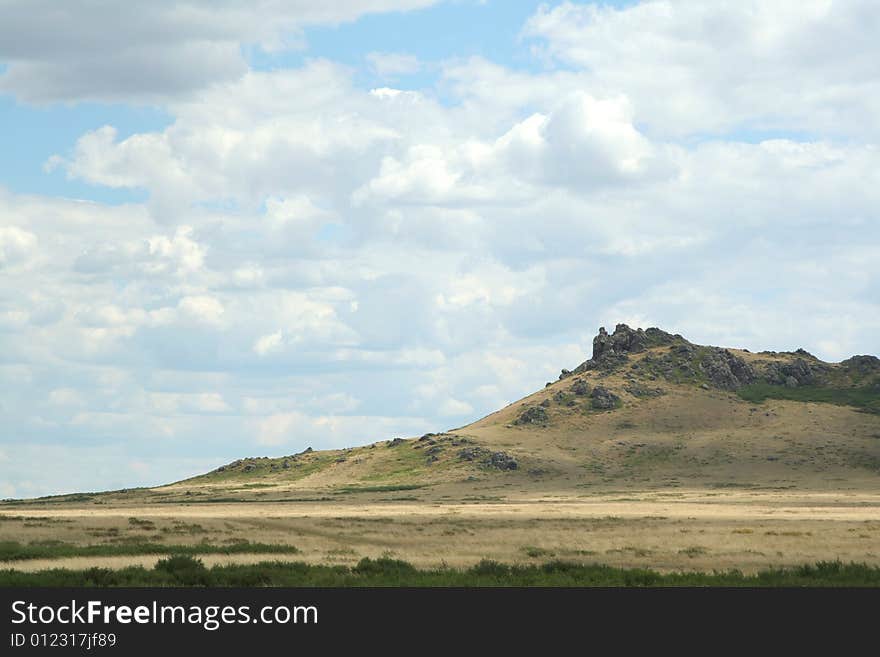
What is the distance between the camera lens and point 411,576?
41.5 m

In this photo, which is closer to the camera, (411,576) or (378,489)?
(411,576)

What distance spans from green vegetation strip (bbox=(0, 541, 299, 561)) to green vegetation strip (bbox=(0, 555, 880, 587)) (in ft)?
32.4

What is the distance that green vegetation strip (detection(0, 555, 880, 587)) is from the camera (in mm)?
39312

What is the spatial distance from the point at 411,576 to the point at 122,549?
21341 mm

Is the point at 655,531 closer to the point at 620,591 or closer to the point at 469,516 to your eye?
the point at 469,516

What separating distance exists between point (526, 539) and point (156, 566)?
2838cm

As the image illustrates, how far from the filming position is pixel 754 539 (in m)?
65.2

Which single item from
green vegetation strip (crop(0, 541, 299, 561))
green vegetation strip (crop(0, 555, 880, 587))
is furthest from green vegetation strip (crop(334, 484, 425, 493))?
green vegetation strip (crop(0, 555, 880, 587))

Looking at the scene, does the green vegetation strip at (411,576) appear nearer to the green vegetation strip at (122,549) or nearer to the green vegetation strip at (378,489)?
the green vegetation strip at (122,549)

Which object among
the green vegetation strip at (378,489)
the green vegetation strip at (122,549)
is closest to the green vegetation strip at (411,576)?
the green vegetation strip at (122,549)

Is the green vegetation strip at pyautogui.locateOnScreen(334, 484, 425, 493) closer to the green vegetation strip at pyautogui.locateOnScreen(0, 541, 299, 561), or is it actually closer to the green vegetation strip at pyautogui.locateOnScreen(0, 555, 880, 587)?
the green vegetation strip at pyautogui.locateOnScreen(0, 541, 299, 561)

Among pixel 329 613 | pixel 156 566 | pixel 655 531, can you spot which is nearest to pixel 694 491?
pixel 655 531

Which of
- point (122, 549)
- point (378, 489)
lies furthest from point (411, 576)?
point (378, 489)

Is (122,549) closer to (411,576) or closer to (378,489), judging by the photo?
(411,576)
